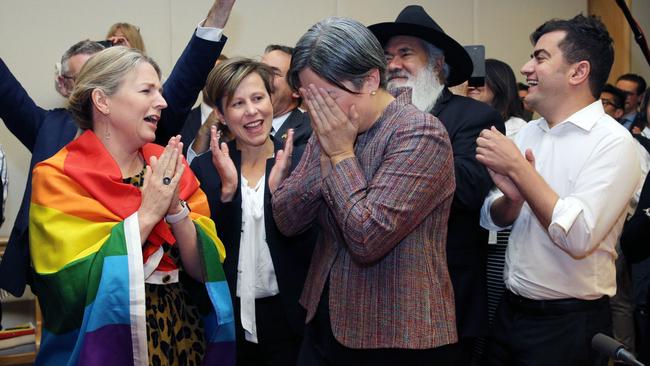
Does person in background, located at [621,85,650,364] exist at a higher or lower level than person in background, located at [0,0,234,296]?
lower

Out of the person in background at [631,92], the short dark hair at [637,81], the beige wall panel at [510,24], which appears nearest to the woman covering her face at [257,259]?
the beige wall panel at [510,24]

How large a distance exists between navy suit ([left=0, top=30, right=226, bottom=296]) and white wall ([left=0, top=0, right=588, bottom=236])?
6.17 ft

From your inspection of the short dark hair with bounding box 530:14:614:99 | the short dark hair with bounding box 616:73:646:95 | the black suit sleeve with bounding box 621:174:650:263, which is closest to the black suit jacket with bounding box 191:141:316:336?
the short dark hair with bounding box 530:14:614:99

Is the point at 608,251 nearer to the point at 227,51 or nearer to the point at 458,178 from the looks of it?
the point at 458,178

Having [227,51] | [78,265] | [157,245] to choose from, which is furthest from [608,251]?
[227,51]

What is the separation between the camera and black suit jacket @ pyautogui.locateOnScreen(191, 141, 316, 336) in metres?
2.39

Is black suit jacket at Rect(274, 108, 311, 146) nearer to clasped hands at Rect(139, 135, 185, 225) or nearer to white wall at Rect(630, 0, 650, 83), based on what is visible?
clasped hands at Rect(139, 135, 185, 225)

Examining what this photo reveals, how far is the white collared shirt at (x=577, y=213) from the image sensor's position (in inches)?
76.9

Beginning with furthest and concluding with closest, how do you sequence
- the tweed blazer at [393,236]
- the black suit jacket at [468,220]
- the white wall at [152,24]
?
1. the white wall at [152,24]
2. the black suit jacket at [468,220]
3. the tweed blazer at [393,236]

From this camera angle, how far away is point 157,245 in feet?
6.87

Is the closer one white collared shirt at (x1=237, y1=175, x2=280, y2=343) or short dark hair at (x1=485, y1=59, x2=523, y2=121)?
white collared shirt at (x1=237, y1=175, x2=280, y2=343)

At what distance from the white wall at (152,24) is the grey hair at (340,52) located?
128 inches

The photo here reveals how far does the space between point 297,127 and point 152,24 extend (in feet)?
6.84

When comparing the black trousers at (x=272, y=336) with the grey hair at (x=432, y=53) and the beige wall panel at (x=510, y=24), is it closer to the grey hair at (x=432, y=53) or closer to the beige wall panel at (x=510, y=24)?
the grey hair at (x=432, y=53)
